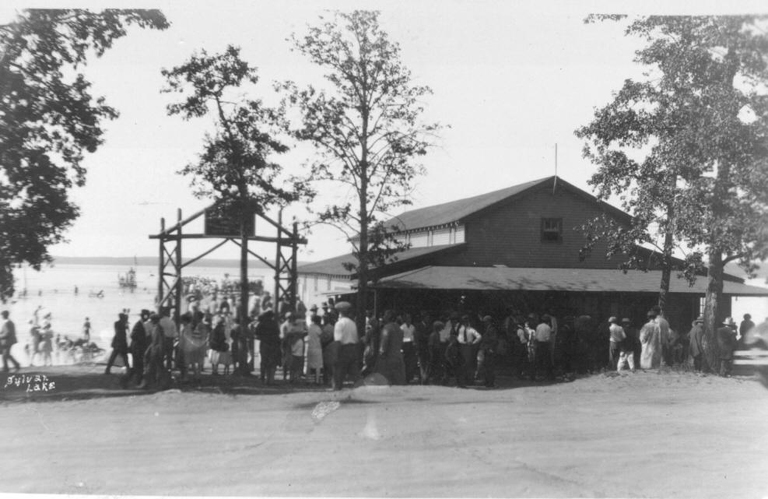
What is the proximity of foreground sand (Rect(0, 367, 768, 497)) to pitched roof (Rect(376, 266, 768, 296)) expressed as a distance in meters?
7.23

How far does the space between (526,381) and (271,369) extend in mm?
6082

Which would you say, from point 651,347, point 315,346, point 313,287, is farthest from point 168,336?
point 313,287

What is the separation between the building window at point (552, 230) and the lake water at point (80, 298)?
993 cm

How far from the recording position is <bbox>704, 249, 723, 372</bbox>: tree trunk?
1513 centimetres

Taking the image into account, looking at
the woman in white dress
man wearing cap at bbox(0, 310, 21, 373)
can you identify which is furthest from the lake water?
the woman in white dress

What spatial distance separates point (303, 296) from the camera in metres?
37.1

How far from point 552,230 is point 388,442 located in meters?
16.6

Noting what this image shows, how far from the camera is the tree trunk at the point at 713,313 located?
1513 centimetres

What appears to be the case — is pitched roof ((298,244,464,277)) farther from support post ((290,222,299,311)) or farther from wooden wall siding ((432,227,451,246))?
support post ((290,222,299,311))

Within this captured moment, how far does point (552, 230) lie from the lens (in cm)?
2395

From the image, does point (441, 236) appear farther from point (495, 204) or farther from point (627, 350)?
point (627, 350)

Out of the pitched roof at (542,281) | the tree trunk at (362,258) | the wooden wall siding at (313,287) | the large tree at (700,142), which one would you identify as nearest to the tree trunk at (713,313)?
the large tree at (700,142)

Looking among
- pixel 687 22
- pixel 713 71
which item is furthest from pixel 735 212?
pixel 687 22

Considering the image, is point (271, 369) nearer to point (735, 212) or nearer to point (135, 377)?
point (135, 377)
